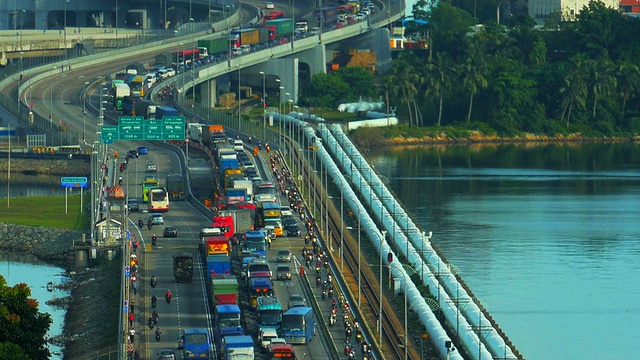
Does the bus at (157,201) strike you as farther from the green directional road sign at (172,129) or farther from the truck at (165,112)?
the truck at (165,112)

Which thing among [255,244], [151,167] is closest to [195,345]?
[255,244]

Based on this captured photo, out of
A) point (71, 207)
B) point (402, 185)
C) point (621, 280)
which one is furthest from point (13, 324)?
point (402, 185)

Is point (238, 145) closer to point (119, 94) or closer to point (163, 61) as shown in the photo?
point (119, 94)

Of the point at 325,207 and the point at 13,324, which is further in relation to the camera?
the point at 325,207

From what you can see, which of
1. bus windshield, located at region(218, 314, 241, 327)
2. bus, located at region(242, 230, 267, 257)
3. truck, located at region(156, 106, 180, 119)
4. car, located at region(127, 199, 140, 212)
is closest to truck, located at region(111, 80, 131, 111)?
truck, located at region(156, 106, 180, 119)

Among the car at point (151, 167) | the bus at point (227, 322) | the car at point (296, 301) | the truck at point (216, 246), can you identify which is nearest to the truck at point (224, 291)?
the bus at point (227, 322)

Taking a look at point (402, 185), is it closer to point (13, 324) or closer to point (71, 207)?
point (71, 207)
